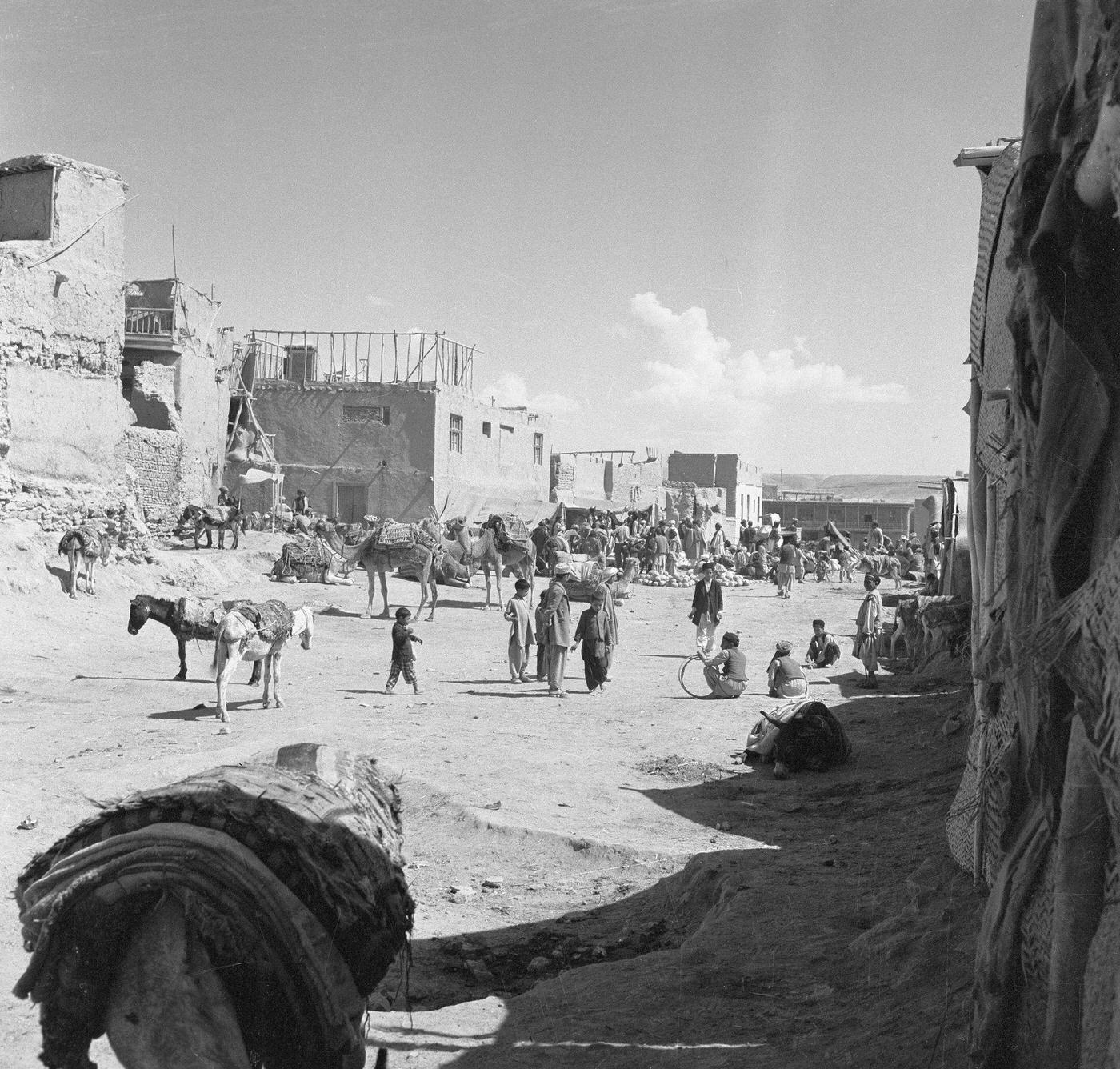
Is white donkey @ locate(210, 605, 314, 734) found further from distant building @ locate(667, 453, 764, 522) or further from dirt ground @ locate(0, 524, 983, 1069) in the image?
distant building @ locate(667, 453, 764, 522)

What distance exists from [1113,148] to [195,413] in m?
27.4

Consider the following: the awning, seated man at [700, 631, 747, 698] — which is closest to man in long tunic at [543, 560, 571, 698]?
seated man at [700, 631, 747, 698]

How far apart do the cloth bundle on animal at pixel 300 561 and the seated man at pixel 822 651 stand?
1132 centimetres

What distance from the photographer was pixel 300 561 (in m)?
23.2

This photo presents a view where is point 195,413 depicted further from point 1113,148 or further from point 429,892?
point 1113,148

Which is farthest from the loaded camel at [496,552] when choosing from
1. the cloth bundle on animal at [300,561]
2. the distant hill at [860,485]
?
the distant hill at [860,485]

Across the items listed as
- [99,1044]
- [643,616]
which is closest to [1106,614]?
[99,1044]

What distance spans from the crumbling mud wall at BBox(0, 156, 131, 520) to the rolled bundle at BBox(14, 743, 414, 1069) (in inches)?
641

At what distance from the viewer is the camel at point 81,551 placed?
17312mm

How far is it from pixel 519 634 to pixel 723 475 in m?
43.6

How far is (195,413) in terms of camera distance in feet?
90.9

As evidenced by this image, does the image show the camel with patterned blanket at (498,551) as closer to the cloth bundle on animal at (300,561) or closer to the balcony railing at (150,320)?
the cloth bundle on animal at (300,561)

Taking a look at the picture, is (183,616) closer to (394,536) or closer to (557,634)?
(557,634)

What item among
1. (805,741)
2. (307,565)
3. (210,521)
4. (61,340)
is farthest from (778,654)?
(210,521)
